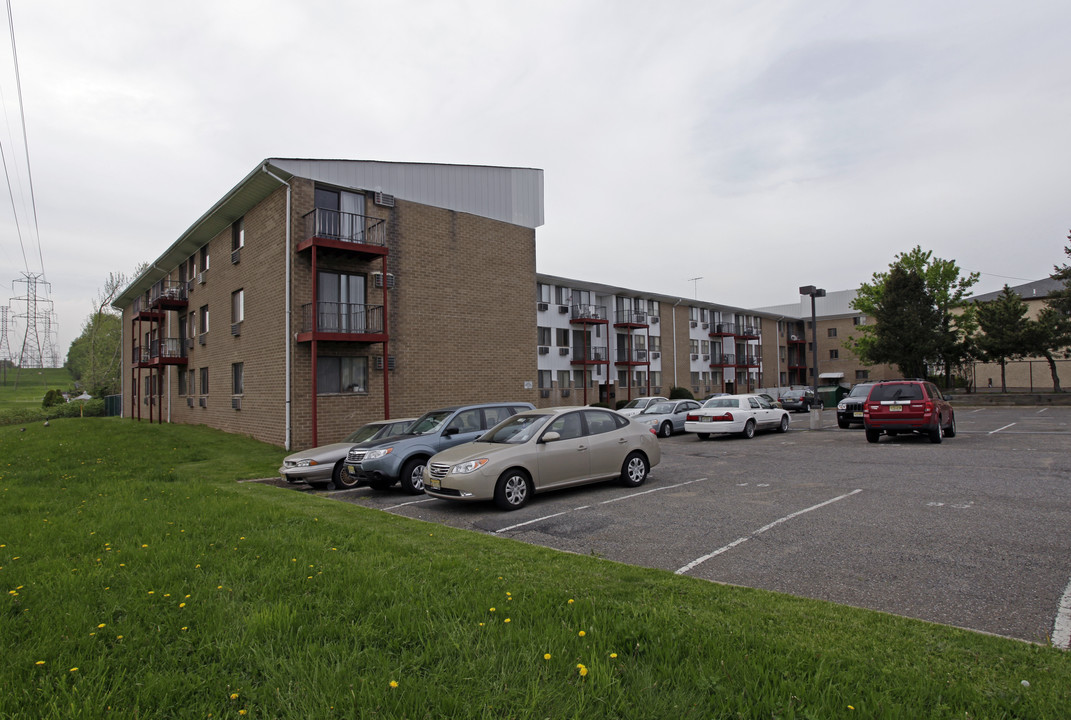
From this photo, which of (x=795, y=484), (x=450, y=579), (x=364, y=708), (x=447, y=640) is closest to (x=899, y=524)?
(x=795, y=484)

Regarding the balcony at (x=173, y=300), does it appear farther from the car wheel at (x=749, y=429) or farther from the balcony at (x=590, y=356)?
the car wheel at (x=749, y=429)

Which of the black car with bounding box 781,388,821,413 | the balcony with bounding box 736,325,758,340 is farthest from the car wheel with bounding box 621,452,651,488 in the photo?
the balcony with bounding box 736,325,758,340

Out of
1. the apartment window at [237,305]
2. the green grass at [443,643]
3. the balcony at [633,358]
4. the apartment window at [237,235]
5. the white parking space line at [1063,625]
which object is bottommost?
the white parking space line at [1063,625]

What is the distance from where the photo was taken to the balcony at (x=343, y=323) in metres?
18.9

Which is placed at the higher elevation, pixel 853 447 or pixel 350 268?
pixel 350 268

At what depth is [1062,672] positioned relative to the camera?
309 centimetres

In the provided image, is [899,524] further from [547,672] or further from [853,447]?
[853,447]

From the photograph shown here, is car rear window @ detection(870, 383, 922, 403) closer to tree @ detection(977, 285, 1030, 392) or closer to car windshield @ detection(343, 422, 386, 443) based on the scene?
car windshield @ detection(343, 422, 386, 443)

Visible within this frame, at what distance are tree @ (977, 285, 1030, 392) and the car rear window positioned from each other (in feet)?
99.6

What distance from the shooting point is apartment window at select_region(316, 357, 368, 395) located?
777 inches

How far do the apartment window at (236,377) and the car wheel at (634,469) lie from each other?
58.6 feet

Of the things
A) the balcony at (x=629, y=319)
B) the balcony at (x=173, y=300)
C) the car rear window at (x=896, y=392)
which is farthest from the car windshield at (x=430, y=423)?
the balcony at (x=629, y=319)

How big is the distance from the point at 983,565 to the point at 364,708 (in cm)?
533

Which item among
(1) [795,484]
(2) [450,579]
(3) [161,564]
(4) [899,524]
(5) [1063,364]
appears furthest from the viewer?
(5) [1063,364]
